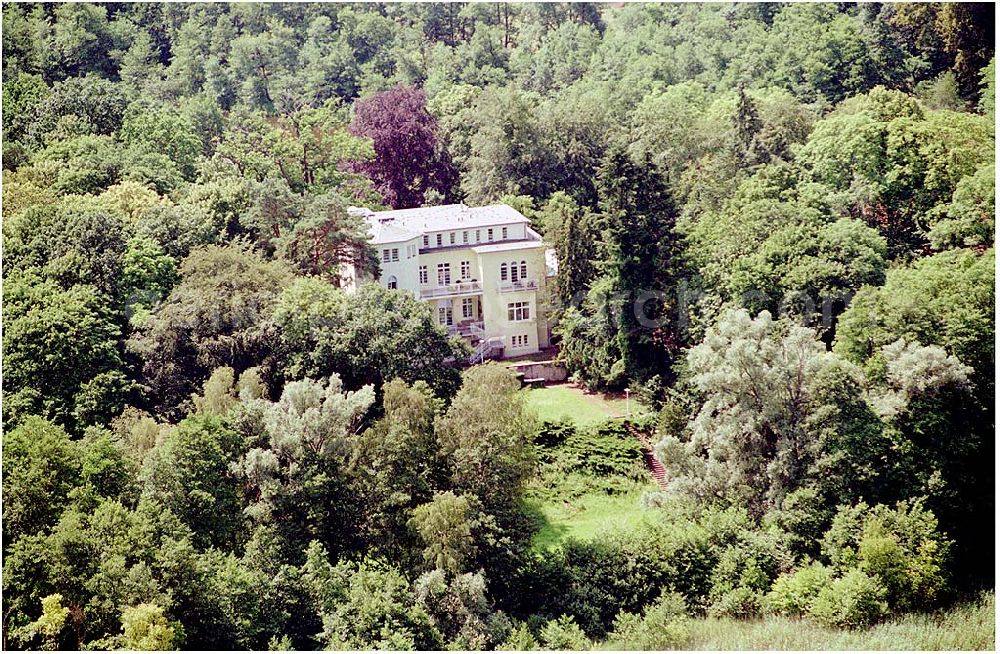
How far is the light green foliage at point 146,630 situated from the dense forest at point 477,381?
0.08 m

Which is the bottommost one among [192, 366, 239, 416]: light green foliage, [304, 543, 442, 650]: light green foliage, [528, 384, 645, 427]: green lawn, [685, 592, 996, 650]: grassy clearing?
[685, 592, 996, 650]: grassy clearing

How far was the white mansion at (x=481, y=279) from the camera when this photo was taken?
51000mm

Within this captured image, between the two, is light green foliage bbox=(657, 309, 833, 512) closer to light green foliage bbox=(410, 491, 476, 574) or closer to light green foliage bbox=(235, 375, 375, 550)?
light green foliage bbox=(410, 491, 476, 574)

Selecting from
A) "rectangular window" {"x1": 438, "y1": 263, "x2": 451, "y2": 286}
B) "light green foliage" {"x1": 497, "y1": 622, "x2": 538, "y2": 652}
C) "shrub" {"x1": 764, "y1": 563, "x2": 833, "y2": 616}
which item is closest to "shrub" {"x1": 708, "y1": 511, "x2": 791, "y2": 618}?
"shrub" {"x1": 764, "y1": 563, "x2": 833, "y2": 616}

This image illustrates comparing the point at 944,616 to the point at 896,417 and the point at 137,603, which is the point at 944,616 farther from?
the point at 137,603

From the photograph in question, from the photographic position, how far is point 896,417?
3862 centimetres

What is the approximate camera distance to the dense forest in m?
34.2

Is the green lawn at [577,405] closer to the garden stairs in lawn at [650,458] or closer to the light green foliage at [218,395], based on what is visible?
the garden stairs in lawn at [650,458]

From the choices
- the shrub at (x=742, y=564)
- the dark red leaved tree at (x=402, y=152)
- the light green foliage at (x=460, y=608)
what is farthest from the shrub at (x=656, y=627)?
the dark red leaved tree at (x=402, y=152)

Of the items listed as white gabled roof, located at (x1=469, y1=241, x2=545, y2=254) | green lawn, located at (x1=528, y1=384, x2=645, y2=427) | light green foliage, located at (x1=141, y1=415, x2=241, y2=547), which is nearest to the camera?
light green foliage, located at (x1=141, y1=415, x2=241, y2=547)

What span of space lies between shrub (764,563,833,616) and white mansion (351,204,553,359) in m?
17.4

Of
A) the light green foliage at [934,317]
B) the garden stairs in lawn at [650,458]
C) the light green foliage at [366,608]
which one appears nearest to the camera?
the light green foliage at [366,608]

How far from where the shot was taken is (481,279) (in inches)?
2019

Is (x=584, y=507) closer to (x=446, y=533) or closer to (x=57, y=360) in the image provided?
(x=446, y=533)
